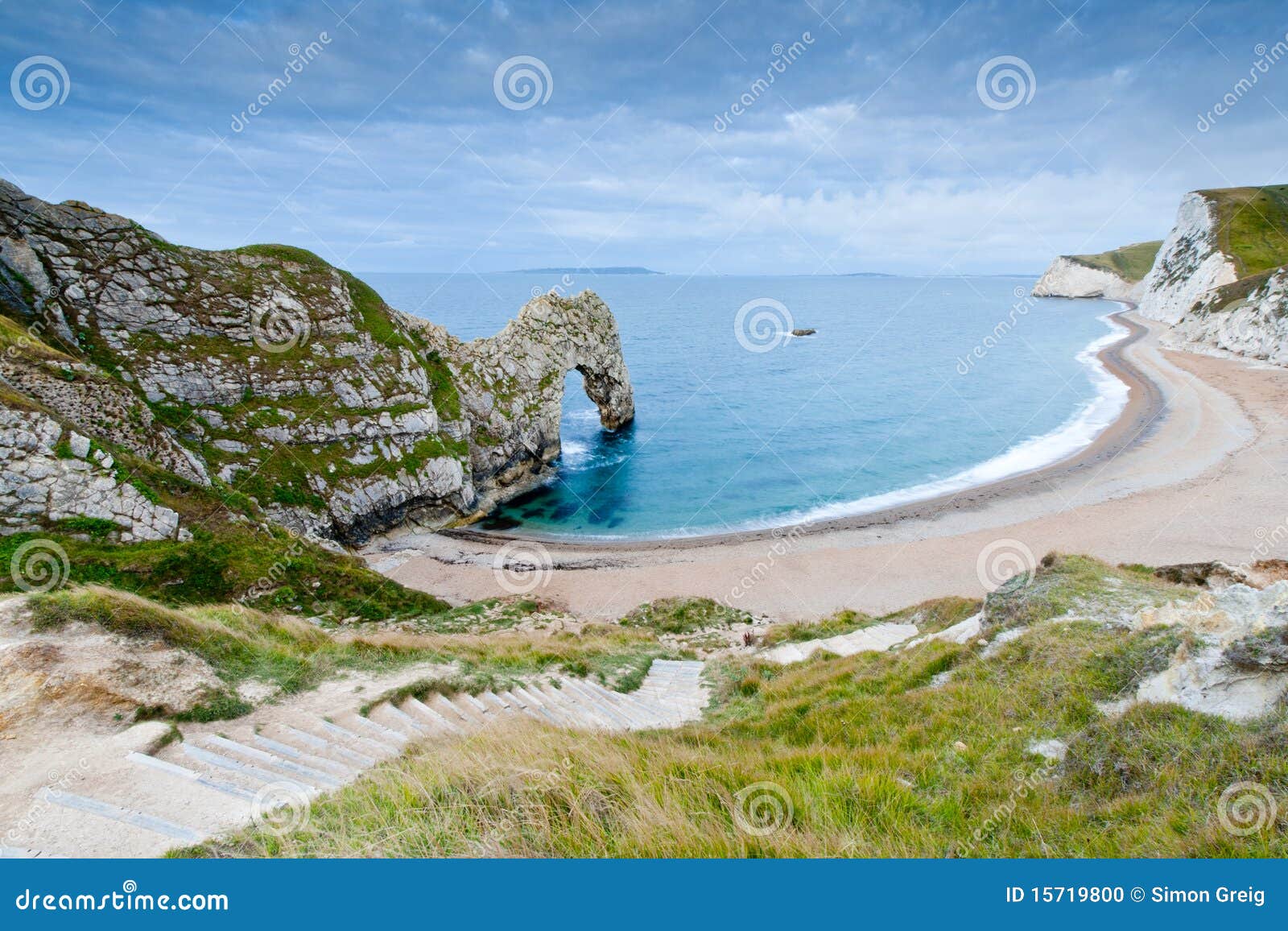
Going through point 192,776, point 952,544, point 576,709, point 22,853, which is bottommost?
point 576,709

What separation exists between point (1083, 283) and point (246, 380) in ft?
765

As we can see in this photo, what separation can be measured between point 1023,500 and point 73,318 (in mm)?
53399

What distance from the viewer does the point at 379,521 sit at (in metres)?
31.6

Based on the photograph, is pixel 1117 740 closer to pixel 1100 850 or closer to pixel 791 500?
pixel 1100 850

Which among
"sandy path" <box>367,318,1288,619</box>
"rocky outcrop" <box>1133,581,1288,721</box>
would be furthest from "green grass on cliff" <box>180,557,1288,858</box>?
"sandy path" <box>367,318,1288,619</box>

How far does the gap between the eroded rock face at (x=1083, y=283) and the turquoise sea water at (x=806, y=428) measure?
9305 cm

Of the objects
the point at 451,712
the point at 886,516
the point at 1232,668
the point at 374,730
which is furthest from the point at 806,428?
the point at 374,730

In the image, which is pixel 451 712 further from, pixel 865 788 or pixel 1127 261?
pixel 1127 261

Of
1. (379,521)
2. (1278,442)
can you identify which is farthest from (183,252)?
(1278,442)

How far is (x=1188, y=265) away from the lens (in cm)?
9638

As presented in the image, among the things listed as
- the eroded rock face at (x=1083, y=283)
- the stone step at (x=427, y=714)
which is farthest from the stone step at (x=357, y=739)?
the eroded rock face at (x=1083, y=283)

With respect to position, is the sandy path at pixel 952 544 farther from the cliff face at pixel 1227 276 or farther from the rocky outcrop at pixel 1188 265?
the rocky outcrop at pixel 1188 265

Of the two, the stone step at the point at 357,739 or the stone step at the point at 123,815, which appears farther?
the stone step at the point at 357,739

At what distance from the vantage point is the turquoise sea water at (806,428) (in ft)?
129
